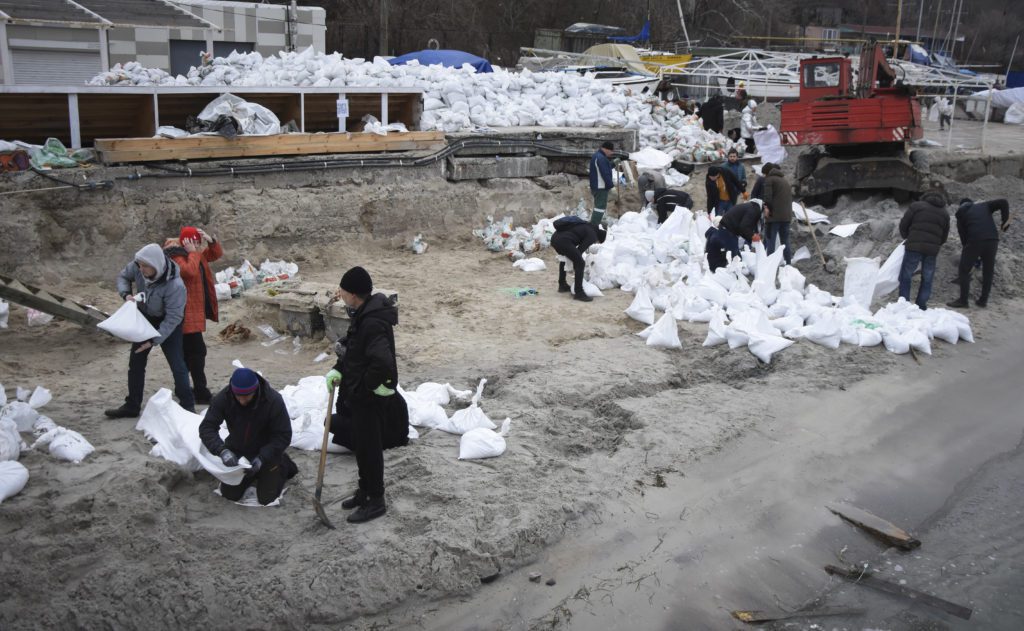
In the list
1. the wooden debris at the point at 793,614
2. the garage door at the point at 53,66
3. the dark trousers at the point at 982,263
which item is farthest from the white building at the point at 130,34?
the wooden debris at the point at 793,614

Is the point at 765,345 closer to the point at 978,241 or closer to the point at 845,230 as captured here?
the point at 978,241

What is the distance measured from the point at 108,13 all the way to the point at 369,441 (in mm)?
13801

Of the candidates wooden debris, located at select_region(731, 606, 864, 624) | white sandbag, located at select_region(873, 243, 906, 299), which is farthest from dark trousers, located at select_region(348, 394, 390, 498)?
white sandbag, located at select_region(873, 243, 906, 299)

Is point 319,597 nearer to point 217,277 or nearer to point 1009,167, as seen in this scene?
point 217,277

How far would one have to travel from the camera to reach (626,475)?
5312 mm

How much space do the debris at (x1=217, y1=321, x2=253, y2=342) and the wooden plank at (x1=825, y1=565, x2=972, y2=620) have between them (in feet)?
17.8

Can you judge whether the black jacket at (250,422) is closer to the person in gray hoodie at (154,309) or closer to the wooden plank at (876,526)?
the person in gray hoodie at (154,309)

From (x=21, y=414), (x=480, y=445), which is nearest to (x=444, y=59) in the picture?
(x=480, y=445)

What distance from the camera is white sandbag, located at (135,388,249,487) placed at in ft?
15.2

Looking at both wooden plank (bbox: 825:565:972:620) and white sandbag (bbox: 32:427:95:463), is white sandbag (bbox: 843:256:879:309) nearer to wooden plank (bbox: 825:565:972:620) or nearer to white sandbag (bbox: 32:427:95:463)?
wooden plank (bbox: 825:565:972:620)

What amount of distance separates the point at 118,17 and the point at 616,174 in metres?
9.30

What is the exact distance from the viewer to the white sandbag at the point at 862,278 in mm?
9047

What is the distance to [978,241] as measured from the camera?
29.7 feet

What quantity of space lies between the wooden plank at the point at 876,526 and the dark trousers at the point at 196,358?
426cm
